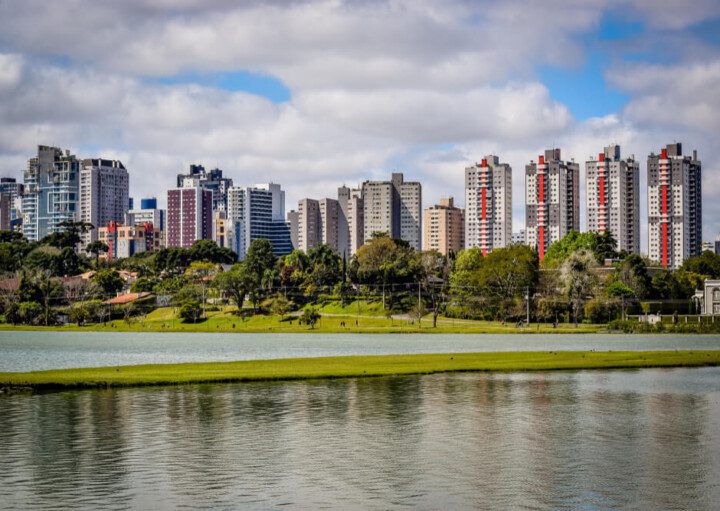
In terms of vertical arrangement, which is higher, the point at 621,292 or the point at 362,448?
the point at 621,292

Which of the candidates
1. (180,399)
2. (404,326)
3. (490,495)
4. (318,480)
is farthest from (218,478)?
(404,326)

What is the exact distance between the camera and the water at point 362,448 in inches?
1200

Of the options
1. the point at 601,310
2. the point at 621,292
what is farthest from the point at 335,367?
the point at 621,292

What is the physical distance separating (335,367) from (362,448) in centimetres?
3444

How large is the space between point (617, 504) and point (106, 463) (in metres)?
17.7

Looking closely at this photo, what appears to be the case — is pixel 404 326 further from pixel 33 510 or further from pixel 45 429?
pixel 33 510

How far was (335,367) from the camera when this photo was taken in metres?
72.9

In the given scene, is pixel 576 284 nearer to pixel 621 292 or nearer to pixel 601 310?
pixel 601 310

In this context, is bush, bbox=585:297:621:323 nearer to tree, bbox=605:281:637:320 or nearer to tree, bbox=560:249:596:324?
tree, bbox=605:281:637:320

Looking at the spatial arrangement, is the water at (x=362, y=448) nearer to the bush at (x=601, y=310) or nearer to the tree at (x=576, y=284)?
the bush at (x=601, y=310)

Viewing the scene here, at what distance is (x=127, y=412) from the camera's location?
158ft

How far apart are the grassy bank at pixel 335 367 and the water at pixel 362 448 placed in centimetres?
404

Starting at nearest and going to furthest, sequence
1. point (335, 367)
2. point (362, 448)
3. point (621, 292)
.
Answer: point (362, 448) → point (335, 367) → point (621, 292)

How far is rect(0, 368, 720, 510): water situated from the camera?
100.0ft
